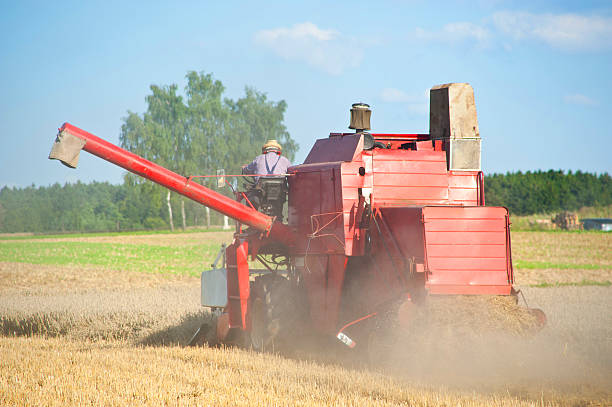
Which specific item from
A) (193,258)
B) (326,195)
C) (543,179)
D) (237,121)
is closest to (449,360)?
Answer: (326,195)

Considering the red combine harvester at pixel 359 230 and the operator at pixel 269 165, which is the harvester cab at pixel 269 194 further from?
the operator at pixel 269 165

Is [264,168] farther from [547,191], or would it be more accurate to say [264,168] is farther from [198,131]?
[547,191]

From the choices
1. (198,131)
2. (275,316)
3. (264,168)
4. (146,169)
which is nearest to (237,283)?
(275,316)

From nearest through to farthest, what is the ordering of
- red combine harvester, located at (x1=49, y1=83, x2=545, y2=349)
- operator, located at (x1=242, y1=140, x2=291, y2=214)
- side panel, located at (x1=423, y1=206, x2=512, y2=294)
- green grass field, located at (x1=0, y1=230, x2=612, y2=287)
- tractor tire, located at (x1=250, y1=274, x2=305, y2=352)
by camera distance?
side panel, located at (x1=423, y1=206, x2=512, y2=294)
red combine harvester, located at (x1=49, y1=83, x2=545, y2=349)
tractor tire, located at (x1=250, y1=274, x2=305, y2=352)
operator, located at (x1=242, y1=140, x2=291, y2=214)
green grass field, located at (x1=0, y1=230, x2=612, y2=287)

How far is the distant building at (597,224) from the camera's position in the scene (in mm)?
47875

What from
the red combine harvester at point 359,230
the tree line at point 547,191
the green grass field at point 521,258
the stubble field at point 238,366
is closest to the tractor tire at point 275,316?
the red combine harvester at point 359,230

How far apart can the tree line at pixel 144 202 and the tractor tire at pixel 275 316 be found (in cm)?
5096

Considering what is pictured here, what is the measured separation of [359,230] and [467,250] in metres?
1.44

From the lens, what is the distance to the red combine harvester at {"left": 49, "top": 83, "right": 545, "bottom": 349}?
7.32 metres

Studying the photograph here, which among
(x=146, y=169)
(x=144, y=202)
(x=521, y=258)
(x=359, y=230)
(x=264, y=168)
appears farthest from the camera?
(x=144, y=202)

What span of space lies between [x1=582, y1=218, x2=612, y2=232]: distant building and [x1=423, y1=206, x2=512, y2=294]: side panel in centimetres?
4355

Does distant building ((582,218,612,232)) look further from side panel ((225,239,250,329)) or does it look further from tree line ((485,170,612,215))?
side panel ((225,239,250,329))

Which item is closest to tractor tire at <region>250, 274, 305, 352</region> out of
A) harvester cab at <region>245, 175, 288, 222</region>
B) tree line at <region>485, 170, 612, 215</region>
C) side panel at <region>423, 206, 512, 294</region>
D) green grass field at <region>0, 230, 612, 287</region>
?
harvester cab at <region>245, 175, 288, 222</region>

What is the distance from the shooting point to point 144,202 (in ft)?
326
